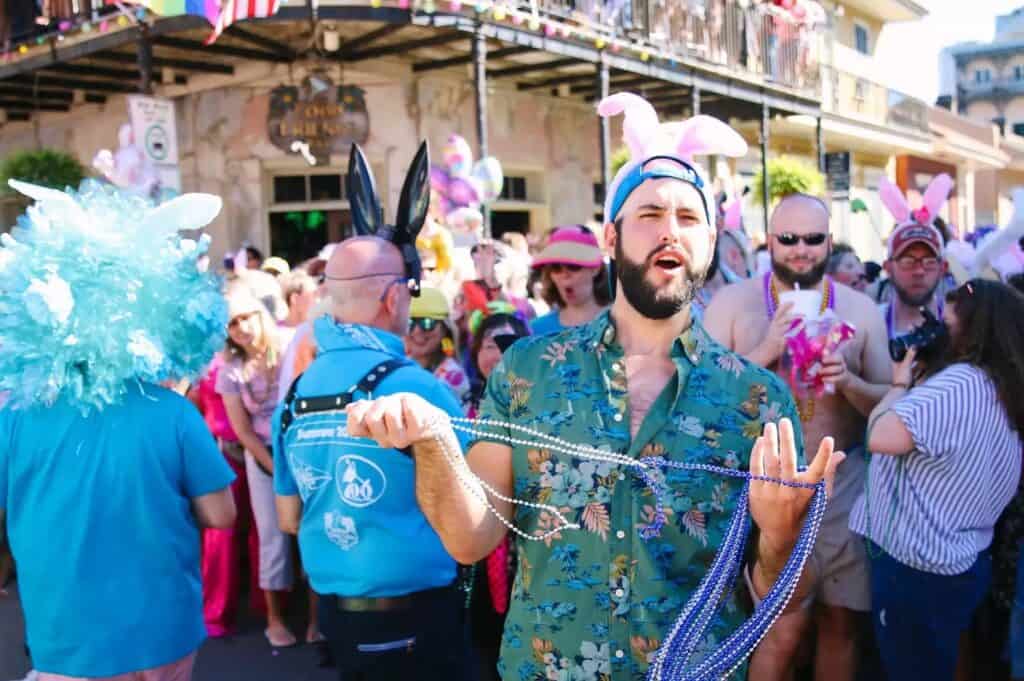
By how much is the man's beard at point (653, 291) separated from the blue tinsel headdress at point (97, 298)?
161 cm

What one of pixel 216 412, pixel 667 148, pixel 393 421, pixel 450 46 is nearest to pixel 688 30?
pixel 450 46

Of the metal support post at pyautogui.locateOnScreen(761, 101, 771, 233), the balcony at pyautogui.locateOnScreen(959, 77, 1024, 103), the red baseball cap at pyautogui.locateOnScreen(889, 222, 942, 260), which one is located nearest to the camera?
the red baseball cap at pyautogui.locateOnScreen(889, 222, 942, 260)

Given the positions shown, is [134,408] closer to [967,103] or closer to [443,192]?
[443,192]

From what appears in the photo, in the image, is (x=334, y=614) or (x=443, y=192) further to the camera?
(x=443, y=192)

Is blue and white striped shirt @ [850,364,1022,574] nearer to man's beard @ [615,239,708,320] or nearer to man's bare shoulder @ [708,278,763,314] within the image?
man's bare shoulder @ [708,278,763,314]

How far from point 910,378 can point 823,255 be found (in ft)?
2.26

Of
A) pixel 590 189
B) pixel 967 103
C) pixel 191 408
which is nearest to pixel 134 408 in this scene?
pixel 191 408

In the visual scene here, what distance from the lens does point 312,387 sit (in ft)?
9.61

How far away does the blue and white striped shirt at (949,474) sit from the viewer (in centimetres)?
301

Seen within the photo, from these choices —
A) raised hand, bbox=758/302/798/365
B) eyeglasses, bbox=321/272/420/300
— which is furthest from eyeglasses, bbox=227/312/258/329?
raised hand, bbox=758/302/798/365

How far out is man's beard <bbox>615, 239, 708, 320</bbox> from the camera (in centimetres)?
193

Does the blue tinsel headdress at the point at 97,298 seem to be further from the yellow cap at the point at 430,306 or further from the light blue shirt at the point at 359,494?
the yellow cap at the point at 430,306

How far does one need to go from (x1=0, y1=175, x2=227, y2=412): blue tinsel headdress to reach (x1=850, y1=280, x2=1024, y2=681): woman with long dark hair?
94.5 inches

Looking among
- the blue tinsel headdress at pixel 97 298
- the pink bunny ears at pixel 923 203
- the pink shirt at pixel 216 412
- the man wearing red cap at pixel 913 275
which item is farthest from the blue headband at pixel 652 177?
the pink bunny ears at pixel 923 203
